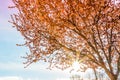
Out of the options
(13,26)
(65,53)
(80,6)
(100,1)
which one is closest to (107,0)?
(100,1)

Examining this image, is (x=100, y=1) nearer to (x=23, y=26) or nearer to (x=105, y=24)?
(x=105, y=24)

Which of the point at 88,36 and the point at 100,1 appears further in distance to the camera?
the point at 88,36

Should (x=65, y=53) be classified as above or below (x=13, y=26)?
below

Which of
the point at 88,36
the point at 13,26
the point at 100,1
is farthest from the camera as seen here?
the point at 13,26

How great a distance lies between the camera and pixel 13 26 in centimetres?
1792

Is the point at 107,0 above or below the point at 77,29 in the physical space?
above

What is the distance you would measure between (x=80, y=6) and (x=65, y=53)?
371 cm

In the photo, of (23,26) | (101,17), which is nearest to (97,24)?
(101,17)

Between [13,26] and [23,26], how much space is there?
77 centimetres

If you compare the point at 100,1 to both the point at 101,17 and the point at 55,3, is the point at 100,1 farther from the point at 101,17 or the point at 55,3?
the point at 55,3

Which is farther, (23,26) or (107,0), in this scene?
(23,26)

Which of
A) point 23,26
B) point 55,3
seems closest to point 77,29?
point 55,3

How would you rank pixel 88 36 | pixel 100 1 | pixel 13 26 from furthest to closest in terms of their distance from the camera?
1. pixel 13 26
2. pixel 88 36
3. pixel 100 1

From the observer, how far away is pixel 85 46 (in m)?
18.2
